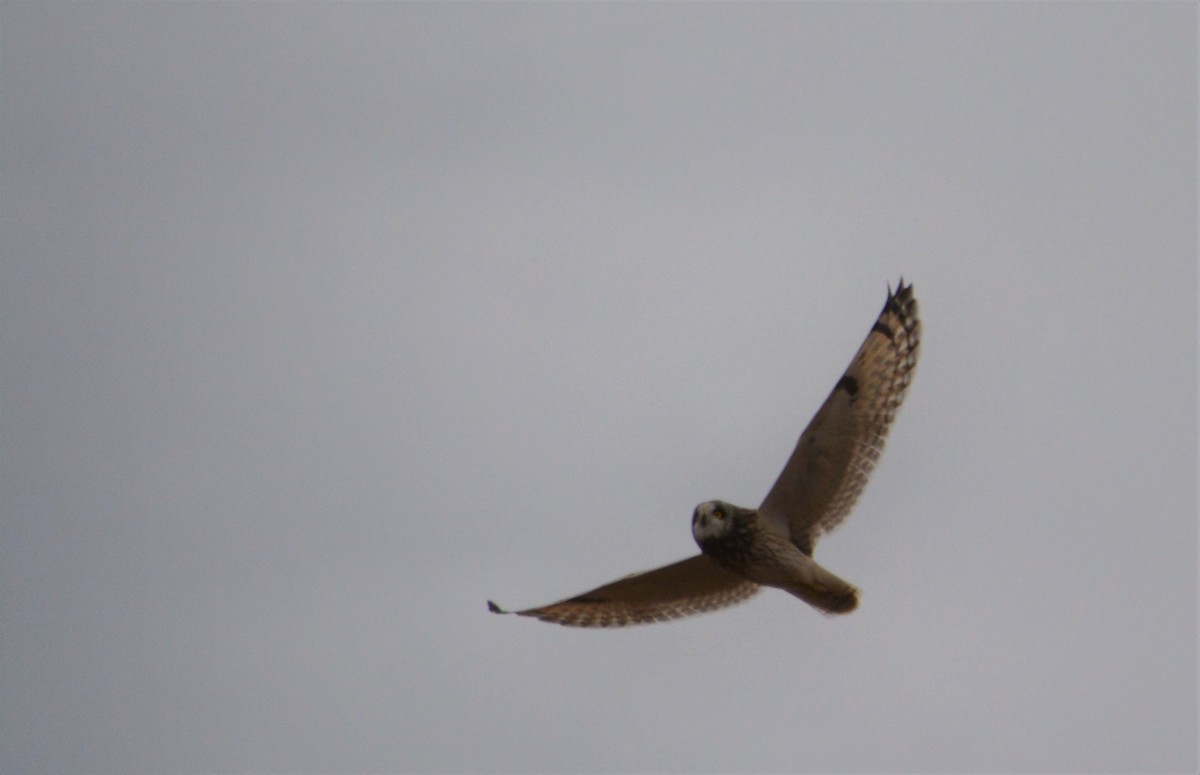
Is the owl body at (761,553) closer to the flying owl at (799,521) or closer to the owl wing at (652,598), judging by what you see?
the flying owl at (799,521)

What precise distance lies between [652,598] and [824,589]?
184cm

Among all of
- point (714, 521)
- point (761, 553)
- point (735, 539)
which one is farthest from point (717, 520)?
point (761, 553)

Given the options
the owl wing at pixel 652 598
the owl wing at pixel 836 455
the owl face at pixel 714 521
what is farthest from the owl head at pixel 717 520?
the owl wing at pixel 652 598

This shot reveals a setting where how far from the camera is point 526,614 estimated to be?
43.1ft

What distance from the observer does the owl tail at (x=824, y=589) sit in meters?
12.0

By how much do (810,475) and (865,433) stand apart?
586 millimetres

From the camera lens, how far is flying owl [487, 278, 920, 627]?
12.2m

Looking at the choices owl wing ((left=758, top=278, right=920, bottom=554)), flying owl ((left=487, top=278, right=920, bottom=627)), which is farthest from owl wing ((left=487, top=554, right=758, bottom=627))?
owl wing ((left=758, top=278, right=920, bottom=554))

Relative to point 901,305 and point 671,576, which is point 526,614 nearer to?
point 671,576

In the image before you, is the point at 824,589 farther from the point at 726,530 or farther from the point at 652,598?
the point at 652,598

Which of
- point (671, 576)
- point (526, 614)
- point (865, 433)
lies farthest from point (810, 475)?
point (526, 614)

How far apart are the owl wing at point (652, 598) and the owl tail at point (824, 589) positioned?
36.8 inches

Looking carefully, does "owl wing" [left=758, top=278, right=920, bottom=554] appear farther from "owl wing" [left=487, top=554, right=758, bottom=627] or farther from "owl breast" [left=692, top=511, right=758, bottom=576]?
"owl wing" [left=487, top=554, right=758, bottom=627]

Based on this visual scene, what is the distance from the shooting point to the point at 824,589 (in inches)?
475
